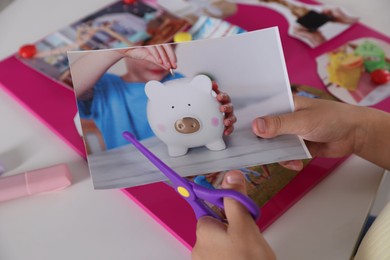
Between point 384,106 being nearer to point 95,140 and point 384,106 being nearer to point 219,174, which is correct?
point 219,174

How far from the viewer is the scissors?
0.50m

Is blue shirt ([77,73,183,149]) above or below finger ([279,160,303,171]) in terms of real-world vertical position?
above

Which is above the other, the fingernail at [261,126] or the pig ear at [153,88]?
the pig ear at [153,88]

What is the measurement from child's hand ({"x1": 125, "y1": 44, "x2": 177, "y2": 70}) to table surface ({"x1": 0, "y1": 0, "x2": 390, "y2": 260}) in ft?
0.53

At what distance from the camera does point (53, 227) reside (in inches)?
24.7

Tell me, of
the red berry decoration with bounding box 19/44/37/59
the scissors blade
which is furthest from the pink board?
the scissors blade

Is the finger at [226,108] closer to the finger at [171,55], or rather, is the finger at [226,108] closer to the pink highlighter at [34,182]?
the finger at [171,55]

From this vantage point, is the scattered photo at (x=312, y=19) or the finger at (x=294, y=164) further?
the scattered photo at (x=312, y=19)

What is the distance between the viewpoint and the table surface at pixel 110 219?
1.99 feet

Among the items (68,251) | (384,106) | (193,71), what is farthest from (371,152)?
(68,251)

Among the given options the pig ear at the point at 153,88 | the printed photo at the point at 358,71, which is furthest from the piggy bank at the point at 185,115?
the printed photo at the point at 358,71

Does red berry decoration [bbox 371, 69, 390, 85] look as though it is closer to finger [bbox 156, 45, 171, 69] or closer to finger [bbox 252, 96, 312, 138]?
finger [bbox 252, 96, 312, 138]

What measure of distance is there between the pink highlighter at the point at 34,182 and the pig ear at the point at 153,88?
0.15 meters

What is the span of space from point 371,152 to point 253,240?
0.26 meters
